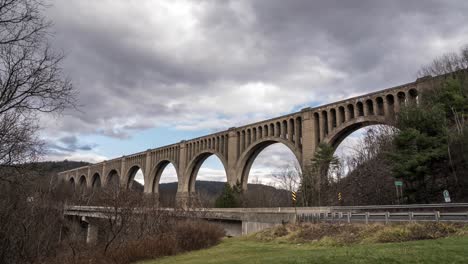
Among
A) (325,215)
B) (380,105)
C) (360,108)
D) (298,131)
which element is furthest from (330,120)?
(325,215)

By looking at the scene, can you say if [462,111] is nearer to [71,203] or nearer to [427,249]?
[427,249]

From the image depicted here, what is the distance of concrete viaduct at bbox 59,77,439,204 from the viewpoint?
35594mm

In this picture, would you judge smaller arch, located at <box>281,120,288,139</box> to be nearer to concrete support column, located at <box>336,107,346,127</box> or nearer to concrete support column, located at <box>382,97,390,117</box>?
concrete support column, located at <box>336,107,346,127</box>

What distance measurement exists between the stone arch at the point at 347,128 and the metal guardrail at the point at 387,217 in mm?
17737

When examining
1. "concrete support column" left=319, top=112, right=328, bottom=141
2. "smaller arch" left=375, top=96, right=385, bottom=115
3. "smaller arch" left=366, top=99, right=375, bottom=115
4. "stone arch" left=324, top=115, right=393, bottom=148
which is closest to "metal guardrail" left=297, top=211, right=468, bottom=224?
"stone arch" left=324, top=115, right=393, bottom=148

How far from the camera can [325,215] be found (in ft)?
71.5

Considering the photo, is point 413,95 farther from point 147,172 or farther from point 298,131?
point 147,172

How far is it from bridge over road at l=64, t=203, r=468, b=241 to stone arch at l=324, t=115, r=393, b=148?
1367 cm

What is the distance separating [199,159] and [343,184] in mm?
34780

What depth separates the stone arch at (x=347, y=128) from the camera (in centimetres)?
3636

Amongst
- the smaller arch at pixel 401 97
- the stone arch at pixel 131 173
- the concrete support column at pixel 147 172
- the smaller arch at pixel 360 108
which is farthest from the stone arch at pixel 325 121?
the stone arch at pixel 131 173

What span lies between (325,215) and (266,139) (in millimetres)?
30511

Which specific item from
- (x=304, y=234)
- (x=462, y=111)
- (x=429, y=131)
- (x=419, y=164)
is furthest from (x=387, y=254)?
(x=462, y=111)

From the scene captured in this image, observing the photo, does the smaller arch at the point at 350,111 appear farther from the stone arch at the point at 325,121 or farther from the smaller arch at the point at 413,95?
the smaller arch at the point at 413,95
